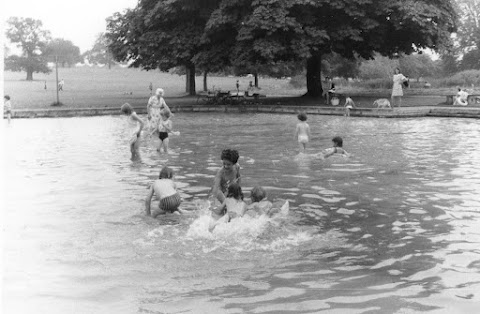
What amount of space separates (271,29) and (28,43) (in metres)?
97.2

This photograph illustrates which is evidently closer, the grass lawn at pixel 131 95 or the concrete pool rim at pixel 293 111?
the concrete pool rim at pixel 293 111

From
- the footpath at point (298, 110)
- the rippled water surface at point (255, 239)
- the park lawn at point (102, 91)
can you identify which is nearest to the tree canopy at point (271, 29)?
the footpath at point (298, 110)

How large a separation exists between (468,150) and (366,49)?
24541mm

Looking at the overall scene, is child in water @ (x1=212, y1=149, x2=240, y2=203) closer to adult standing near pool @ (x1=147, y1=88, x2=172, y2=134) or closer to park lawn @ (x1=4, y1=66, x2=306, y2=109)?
adult standing near pool @ (x1=147, y1=88, x2=172, y2=134)

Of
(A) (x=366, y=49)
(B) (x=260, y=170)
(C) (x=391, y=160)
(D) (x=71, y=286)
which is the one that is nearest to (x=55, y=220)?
(D) (x=71, y=286)

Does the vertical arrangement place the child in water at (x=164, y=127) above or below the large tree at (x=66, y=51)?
below

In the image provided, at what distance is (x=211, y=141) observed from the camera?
20719 millimetres

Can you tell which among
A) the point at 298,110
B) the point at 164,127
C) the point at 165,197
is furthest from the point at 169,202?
the point at 298,110

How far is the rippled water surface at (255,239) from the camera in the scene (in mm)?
6367

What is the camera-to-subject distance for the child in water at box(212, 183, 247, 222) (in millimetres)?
9023

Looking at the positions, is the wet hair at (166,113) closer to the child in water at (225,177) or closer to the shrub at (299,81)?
the child in water at (225,177)

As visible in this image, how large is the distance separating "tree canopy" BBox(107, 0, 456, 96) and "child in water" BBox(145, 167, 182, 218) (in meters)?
24.6

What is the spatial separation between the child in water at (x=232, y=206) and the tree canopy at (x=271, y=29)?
2521 cm

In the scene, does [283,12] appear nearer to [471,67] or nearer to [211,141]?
[211,141]
